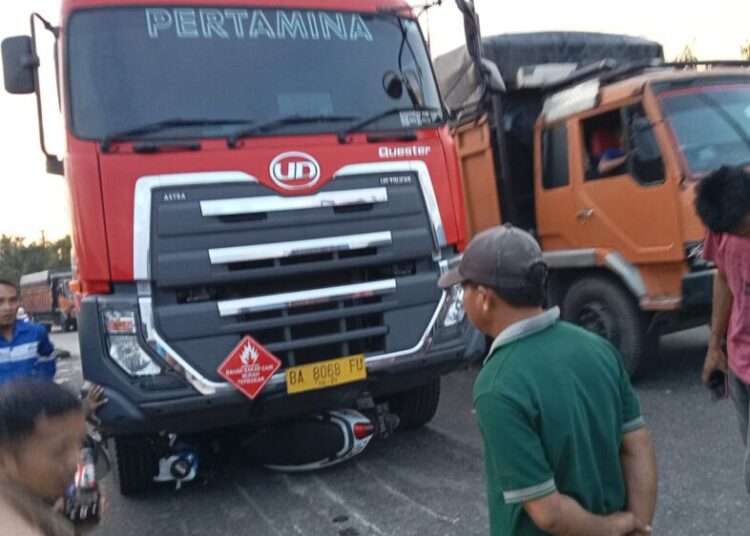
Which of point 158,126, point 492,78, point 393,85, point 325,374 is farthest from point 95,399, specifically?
point 492,78

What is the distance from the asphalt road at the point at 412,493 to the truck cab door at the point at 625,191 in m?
1.22

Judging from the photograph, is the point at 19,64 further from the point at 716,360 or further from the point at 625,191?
the point at 625,191

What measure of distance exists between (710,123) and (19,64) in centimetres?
479

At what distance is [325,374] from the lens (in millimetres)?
4410

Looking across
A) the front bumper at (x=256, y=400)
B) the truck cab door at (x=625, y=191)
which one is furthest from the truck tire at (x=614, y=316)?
the front bumper at (x=256, y=400)

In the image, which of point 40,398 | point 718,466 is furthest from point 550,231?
point 40,398

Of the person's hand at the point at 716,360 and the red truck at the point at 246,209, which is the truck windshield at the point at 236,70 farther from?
the person's hand at the point at 716,360

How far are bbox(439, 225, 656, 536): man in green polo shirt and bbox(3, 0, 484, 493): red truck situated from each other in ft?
8.02

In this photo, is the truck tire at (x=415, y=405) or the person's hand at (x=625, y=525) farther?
the truck tire at (x=415, y=405)

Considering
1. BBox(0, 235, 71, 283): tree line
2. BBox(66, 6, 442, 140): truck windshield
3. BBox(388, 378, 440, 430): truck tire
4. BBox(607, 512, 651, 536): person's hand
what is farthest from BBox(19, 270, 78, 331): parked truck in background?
BBox(0, 235, 71, 283): tree line

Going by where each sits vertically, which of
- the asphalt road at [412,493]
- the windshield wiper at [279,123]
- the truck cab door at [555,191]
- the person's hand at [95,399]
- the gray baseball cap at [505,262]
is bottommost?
the asphalt road at [412,493]

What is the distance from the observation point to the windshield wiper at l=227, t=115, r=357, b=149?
175 inches

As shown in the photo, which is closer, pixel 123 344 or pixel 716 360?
pixel 716 360

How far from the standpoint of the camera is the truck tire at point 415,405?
5633 mm
